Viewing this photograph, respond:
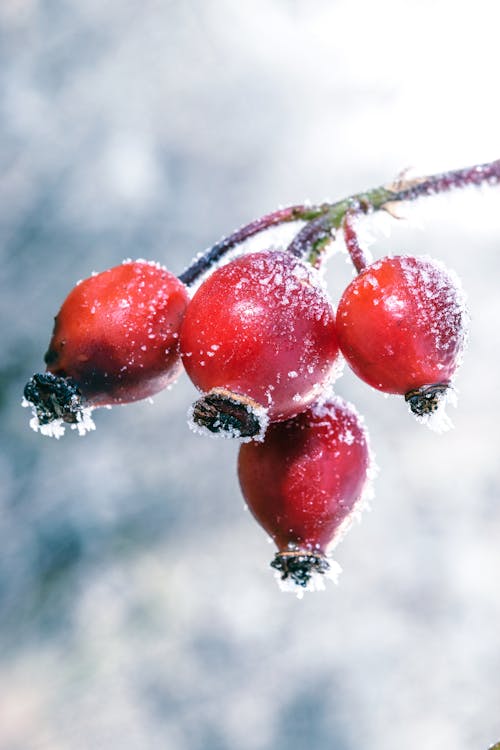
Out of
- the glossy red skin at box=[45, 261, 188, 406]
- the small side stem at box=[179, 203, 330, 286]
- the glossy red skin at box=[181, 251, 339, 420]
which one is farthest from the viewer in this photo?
the small side stem at box=[179, 203, 330, 286]

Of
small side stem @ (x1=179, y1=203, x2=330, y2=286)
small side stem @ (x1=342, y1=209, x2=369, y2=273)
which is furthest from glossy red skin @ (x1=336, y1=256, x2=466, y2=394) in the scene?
small side stem @ (x1=179, y1=203, x2=330, y2=286)

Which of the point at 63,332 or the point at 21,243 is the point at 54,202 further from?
the point at 63,332

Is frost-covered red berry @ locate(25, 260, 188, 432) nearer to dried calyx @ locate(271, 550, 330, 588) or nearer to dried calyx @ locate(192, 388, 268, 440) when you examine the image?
dried calyx @ locate(192, 388, 268, 440)

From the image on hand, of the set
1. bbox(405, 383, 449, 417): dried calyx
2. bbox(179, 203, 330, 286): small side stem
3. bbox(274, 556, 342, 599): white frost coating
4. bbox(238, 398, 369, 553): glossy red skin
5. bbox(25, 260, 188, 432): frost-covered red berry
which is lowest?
bbox(274, 556, 342, 599): white frost coating

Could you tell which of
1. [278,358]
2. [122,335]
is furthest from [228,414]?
[122,335]

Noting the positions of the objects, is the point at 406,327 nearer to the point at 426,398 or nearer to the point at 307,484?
the point at 426,398

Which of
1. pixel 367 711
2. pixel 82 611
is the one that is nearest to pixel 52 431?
pixel 82 611

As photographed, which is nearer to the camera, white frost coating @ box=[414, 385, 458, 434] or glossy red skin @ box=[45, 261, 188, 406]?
white frost coating @ box=[414, 385, 458, 434]
